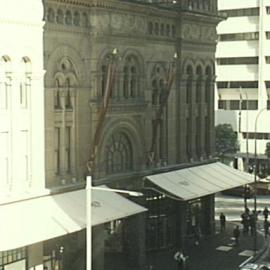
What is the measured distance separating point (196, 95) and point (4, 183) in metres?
20.9

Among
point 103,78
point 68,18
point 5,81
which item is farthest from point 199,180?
point 5,81

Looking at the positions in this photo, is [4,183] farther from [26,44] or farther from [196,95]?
[196,95]

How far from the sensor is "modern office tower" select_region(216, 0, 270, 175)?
3489 inches

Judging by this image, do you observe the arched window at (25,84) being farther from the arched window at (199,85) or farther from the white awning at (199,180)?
the arched window at (199,85)

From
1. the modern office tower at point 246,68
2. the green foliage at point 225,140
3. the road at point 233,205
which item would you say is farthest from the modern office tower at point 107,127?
the modern office tower at point 246,68

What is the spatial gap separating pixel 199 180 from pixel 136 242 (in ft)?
23.3

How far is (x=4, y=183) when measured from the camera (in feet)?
110

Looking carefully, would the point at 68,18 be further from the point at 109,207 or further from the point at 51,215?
the point at 51,215

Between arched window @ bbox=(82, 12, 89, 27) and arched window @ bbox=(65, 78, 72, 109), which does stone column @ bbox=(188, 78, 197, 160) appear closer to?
arched window @ bbox=(82, 12, 89, 27)

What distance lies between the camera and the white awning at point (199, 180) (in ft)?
145

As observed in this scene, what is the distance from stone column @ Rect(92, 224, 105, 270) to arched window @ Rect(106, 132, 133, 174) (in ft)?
11.3

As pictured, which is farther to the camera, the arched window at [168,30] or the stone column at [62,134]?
the arched window at [168,30]

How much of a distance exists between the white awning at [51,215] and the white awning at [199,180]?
216 inches

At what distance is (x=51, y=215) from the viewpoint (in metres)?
34.2
